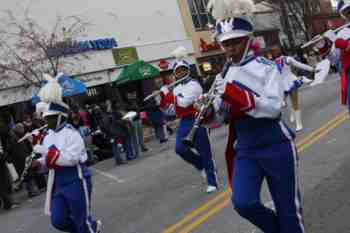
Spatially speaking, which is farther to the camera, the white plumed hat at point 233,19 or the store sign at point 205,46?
the store sign at point 205,46

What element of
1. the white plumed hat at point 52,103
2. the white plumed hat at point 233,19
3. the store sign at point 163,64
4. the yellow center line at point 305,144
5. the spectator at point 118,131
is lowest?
the yellow center line at point 305,144

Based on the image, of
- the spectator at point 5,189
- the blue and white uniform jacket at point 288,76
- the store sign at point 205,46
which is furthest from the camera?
the store sign at point 205,46

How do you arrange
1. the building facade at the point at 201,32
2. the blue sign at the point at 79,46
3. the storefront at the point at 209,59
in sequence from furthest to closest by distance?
the storefront at the point at 209,59 → the building facade at the point at 201,32 → the blue sign at the point at 79,46

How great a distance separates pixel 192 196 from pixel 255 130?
3.93 meters

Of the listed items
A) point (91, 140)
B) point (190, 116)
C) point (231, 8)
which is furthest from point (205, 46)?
point (231, 8)

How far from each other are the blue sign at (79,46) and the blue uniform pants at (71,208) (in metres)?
12.8

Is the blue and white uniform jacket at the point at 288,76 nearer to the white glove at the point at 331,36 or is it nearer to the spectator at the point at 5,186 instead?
the white glove at the point at 331,36

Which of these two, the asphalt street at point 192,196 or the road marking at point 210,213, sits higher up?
the road marking at point 210,213

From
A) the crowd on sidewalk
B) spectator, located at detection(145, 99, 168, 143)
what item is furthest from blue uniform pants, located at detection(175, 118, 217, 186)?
spectator, located at detection(145, 99, 168, 143)

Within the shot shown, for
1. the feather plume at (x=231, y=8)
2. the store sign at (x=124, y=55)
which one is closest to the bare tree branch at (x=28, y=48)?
the store sign at (x=124, y=55)

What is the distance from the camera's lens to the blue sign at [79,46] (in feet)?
59.4

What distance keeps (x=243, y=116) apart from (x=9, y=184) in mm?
8272

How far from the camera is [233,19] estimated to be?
4.16 meters

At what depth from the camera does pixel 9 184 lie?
11.2 m
